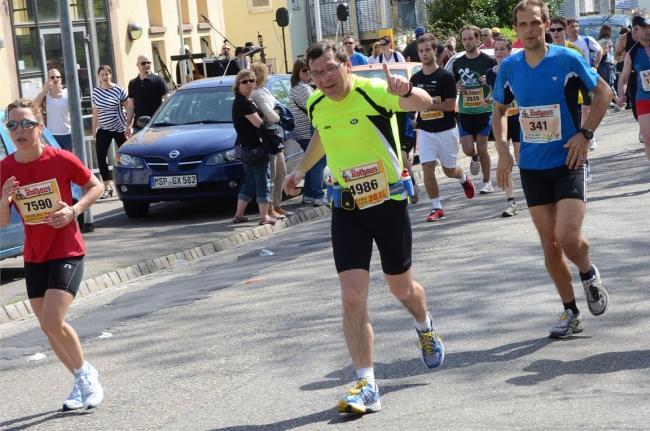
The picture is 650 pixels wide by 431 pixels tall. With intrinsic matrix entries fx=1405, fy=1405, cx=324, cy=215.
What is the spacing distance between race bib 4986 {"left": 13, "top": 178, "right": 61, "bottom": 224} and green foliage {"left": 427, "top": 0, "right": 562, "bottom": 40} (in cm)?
3131

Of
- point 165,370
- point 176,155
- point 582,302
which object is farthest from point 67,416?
point 176,155

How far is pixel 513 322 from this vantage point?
9.12 meters

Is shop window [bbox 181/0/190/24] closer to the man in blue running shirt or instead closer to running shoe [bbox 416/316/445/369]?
the man in blue running shirt

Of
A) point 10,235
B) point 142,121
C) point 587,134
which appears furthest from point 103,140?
point 587,134

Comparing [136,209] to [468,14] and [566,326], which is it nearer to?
[566,326]

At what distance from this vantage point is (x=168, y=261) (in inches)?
583

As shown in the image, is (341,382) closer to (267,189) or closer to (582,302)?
(582,302)

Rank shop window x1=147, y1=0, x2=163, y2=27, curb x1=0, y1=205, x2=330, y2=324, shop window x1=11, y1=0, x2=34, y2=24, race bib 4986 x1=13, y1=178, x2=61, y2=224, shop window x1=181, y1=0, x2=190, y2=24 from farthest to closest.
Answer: shop window x1=181, y1=0, x2=190, y2=24
shop window x1=147, y1=0, x2=163, y2=27
shop window x1=11, y1=0, x2=34, y2=24
curb x1=0, y1=205, x2=330, y2=324
race bib 4986 x1=13, y1=178, x2=61, y2=224

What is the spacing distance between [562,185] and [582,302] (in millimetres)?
1436

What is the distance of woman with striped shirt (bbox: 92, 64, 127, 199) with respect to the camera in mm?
20656

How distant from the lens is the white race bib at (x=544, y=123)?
845 cm

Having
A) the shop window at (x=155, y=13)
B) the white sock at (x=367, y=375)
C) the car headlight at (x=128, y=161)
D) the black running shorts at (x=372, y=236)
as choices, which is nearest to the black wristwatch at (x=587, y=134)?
the black running shorts at (x=372, y=236)

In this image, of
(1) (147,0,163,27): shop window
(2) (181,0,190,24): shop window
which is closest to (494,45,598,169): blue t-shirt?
(1) (147,0,163,27): shop window

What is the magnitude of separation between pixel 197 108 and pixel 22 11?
10508 mm
